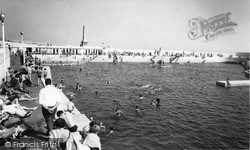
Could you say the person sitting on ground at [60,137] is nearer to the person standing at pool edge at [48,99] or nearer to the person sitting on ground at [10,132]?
the person standing at pool edge at [48,99]

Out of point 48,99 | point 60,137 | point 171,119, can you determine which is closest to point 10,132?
point 48,99

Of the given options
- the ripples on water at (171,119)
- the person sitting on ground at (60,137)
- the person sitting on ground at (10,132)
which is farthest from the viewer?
the ripples on water at (171,119)

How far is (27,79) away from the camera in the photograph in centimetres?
1403

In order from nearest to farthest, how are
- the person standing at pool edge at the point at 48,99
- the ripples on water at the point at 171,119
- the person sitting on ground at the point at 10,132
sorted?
the person standing at pool edge at the point at 48,99
the person sitting on ground at the point at 10,132
the ripples on water at the point at 171,119

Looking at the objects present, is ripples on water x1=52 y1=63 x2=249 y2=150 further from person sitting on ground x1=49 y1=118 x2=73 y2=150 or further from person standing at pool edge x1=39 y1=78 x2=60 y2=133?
person sitting on ground x1=49 y1=118 x2=73 y2=150

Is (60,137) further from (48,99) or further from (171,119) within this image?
(171,119)

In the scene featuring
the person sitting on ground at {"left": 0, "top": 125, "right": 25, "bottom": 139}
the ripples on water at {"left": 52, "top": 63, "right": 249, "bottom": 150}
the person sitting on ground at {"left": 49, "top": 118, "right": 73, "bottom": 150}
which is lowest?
the ripples on water at {"left": 52, "top": 63, "right": 249, "bottom": 150}

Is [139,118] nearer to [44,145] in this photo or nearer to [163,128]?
[163,128]

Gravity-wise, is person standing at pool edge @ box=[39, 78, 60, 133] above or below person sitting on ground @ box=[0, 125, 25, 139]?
above

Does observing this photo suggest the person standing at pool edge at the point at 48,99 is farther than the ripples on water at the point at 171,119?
No

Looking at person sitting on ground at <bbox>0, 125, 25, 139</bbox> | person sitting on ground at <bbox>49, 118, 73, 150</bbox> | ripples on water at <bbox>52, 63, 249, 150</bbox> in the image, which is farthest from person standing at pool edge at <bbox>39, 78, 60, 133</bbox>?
ripples on water at <bbox>52, 63, 249, 150</bbox>

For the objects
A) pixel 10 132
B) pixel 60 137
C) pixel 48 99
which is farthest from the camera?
Result: pixel 10 132

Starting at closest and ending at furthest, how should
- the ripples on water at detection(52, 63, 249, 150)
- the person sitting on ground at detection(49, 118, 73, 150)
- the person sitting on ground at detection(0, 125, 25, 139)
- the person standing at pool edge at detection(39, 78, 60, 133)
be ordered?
the person sitting on ground at detection(49, 118, 73, 150) < the person standing at pool edge at detection(39, 78, 60, 133) < the person sitting on ground at detection(0, 125, 25, 139) < the ripples on water at detection(52, 63, 249, 150)

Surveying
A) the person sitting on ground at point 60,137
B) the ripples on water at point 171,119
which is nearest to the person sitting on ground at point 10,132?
the person sitting on ground at point 60,137
